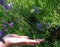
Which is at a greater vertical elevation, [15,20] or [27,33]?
[15,20]

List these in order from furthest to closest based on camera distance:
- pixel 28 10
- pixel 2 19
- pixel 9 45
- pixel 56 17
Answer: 1. pixel 28 10
2. pixel 56 17
3. pixel 2 19
4. pixel 9 45

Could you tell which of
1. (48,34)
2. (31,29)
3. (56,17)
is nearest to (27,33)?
(31,29)

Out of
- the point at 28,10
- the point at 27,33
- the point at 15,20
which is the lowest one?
the point at 27,33

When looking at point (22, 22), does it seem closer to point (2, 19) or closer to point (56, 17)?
point (2, 19)

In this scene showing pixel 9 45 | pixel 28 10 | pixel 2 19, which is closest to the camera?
pixel 9 45

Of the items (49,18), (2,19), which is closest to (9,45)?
(2,19)

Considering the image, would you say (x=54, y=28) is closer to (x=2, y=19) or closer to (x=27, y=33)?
(x=27, y=33)

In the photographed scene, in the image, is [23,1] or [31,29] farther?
[23,1]
